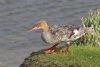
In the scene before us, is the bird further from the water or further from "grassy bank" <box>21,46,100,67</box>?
the water

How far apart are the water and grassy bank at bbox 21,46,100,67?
4.02 m

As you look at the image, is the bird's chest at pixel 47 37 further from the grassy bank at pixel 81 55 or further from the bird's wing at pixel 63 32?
the grassy bank at pixel 81 55

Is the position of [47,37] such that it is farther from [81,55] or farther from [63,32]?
[81,55]

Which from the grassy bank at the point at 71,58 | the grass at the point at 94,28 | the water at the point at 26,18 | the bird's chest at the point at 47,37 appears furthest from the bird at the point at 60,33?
the water at the point at 26,18

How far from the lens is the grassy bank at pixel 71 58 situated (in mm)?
9648

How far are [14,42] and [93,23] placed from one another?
514cm

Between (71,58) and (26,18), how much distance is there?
779 centimetres

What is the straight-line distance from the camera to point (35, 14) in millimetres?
17938

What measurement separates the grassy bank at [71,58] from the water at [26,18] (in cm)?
402

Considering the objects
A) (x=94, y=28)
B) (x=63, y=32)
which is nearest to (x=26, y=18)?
(x=94, y=28)

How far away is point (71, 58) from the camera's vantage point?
999cm

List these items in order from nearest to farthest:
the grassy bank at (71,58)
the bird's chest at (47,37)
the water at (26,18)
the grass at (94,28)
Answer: the grassy bank at (71,58)
the bird's chest at (47,37)
the grass at (94,28)
the water at (26,18)

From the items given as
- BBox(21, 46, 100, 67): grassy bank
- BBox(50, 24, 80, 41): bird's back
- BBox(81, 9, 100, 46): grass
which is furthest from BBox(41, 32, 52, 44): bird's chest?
BBox(81, 9, 100, 46): grass

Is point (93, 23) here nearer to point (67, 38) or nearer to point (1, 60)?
point (67, 38)
